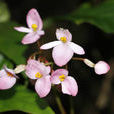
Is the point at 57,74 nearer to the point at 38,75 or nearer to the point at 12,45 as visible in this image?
the point at 38,75

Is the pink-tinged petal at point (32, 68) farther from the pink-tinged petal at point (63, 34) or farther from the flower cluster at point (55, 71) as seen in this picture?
the pink-tinged petal at point (63, 34)

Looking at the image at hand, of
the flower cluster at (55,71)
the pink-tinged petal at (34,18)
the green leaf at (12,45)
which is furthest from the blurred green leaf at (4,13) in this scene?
the flower cluster at (55,71)

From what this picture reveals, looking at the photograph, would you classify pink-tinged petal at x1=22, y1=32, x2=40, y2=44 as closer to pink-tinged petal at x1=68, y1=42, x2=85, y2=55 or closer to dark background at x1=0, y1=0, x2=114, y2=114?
pink-tinged petal at x1=68, y1=42, x2=85, y2=55

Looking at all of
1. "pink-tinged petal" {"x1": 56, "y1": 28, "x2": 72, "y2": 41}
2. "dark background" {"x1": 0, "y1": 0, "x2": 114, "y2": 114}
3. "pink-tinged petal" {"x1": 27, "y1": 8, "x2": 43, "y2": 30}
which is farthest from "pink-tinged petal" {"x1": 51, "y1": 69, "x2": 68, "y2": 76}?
"dark background" {"x1": 0, "y1": 0, "x2": 114, "y2": 114}

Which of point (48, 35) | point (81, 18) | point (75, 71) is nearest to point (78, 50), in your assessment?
point (81, 18)

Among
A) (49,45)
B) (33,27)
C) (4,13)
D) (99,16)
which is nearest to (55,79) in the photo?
(49,45)

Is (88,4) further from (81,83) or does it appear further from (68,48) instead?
(68,48)
